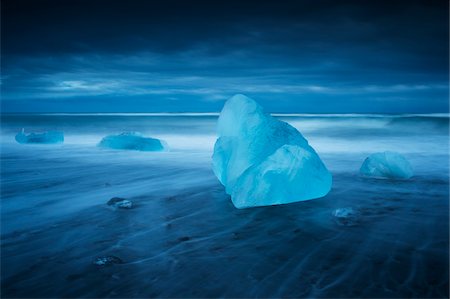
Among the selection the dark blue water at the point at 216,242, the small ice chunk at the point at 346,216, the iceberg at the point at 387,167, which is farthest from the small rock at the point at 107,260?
the iceberg at the point at 387,167

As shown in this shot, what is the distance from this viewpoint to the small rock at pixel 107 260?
101 inches

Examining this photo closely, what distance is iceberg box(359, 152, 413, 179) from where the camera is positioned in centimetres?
557

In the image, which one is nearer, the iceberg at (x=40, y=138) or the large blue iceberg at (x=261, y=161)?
the large blue iceberg at (x=261, y=161)

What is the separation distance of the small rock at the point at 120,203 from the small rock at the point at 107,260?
1.36 meters

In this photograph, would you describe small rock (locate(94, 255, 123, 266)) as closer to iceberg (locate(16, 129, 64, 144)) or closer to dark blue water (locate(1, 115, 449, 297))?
dark blue water (locate(1, 115, 449, 297))

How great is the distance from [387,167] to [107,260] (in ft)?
15.4

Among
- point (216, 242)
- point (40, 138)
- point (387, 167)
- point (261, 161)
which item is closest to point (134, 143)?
point (40, 138)

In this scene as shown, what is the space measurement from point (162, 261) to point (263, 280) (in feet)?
2.62

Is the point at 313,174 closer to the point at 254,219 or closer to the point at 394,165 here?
the point at 254,219

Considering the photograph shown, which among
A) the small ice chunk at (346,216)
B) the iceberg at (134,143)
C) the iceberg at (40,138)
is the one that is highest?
the iceberg at (40,138)

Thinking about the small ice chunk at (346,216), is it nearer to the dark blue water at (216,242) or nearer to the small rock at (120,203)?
the dark blue water at (216,242)

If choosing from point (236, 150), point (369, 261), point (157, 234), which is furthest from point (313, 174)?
point (157, 234)

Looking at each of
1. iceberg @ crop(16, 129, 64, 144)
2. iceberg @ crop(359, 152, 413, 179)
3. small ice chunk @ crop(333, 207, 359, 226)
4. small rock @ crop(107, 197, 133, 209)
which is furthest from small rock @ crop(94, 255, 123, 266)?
iceberg @ crop(16, 129, 64, 144)

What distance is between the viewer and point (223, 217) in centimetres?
369
